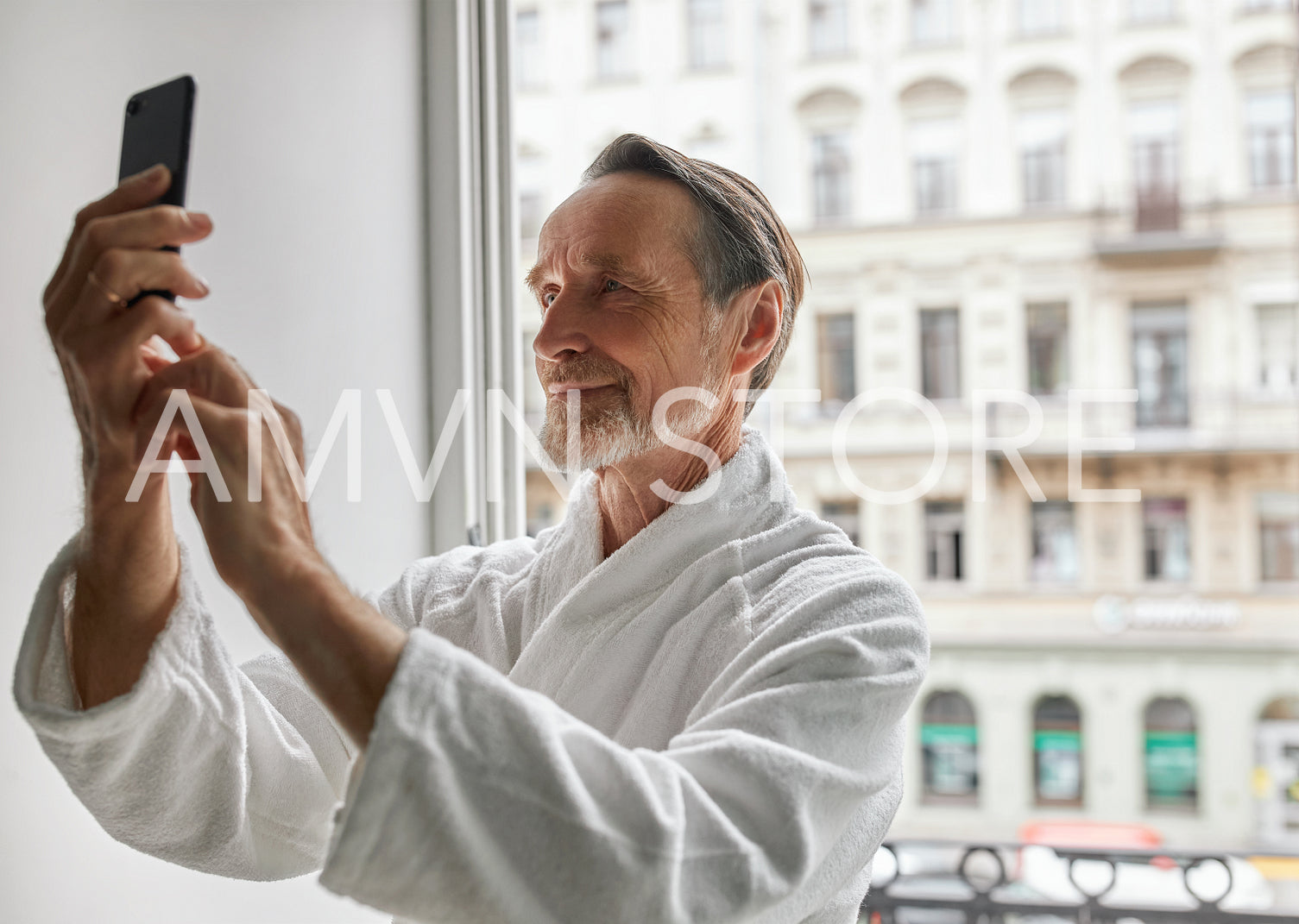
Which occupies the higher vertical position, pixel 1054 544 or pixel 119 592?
pixel 119 592

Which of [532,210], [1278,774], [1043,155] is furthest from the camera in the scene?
[1043,155]

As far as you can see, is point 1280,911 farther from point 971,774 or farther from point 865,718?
point 971,774

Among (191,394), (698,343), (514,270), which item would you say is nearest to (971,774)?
(514,270)

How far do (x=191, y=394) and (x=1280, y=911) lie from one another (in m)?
1.89

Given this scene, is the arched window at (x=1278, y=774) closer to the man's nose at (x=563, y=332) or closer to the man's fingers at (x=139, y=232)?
the man's nose at (x=563, y=332)

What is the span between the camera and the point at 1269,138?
4.71 metres

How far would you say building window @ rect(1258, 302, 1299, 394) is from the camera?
446 cm

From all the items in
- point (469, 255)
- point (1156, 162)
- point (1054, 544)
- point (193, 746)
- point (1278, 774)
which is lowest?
point (1278, 774)

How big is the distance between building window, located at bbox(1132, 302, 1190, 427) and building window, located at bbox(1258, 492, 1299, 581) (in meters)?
0.55

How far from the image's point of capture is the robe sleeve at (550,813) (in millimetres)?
464

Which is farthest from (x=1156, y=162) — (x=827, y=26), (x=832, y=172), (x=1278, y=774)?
(x=1278, y=774)

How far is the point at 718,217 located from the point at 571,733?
0.50m

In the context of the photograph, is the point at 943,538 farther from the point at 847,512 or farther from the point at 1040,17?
the point at 1040,17

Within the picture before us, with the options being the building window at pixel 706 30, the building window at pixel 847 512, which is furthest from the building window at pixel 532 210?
the building window at pixel 847 512
